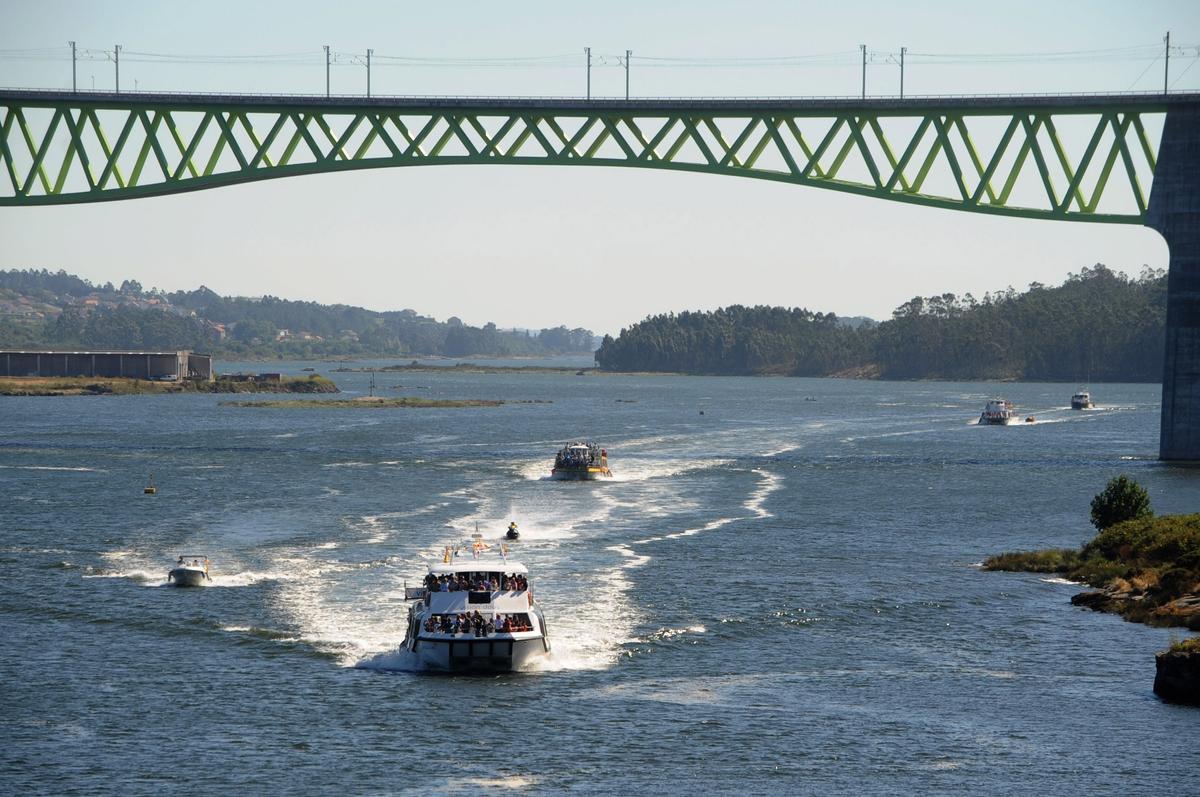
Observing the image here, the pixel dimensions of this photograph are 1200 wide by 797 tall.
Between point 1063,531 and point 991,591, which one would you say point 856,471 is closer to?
point 1063,531

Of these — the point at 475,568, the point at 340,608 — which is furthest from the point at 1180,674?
the point at 340,608

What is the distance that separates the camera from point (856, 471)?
12269 centimetres

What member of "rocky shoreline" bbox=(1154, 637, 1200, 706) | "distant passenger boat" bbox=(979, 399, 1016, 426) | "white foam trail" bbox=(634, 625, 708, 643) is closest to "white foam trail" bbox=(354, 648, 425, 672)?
"white foam trail" bbox=(634, 625, 708, 643)

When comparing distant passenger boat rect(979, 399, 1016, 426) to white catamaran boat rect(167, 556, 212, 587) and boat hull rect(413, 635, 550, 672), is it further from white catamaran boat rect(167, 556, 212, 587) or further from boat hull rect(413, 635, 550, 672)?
boat hull rect(413, 635, 550, 672)

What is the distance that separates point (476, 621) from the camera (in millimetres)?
53812

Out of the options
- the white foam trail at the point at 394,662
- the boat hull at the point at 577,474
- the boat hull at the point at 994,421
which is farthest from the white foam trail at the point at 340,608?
the boat hull at the point at 994,421

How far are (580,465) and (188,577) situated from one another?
156ft

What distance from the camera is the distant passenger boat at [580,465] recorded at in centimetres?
11300

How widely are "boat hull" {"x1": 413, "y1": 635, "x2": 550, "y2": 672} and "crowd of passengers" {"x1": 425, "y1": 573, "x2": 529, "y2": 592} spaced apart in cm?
252

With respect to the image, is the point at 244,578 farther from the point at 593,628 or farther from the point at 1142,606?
the point at 1142,606

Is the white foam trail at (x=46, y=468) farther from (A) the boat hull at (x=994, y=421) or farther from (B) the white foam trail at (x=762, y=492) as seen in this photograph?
(A) the boat hull at (x=994, y=421)

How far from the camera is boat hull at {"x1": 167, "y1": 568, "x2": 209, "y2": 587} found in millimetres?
68438

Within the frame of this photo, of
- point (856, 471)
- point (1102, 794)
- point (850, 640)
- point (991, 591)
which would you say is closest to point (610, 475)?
point (856, 471)

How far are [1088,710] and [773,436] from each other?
4586 inches
